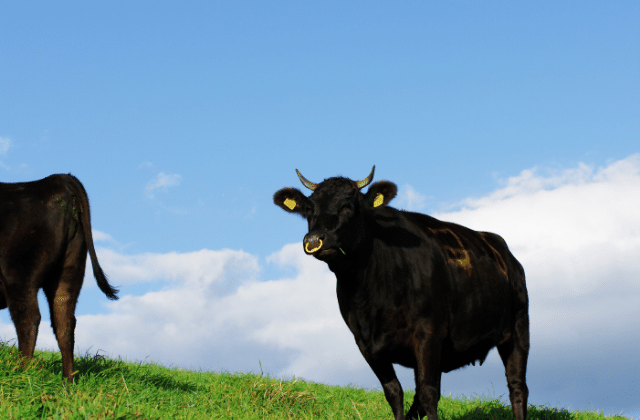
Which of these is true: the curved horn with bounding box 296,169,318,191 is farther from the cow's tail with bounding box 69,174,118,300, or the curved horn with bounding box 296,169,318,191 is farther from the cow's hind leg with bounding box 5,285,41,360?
the cow's hind leg with bounding box 5,285,41,360

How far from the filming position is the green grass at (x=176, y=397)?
6.08 m

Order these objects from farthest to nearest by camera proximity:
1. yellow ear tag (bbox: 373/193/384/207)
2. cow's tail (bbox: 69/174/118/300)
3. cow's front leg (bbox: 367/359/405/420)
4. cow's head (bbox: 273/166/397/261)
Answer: cow's tail (bbox: 69/174/118/300) < yellow ear tag (bbox: 373/193/384/207) < cow's front leg (bbox: 367/359/405/420) < cow's head (bbox: 273/166/397/261)

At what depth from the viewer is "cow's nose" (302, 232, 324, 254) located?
644 cm

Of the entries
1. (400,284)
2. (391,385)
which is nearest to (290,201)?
(400,284)

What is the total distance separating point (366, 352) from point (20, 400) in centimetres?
363

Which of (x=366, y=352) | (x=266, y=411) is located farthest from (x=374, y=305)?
(x=266, y=411)

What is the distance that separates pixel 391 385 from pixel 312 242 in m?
2.12

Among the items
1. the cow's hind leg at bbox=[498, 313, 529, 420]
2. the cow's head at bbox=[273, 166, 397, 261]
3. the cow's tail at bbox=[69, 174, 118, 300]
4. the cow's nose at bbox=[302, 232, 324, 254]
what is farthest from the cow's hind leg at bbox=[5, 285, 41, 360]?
the cow's hind leg at bbox=[498, 313, 529, 420]

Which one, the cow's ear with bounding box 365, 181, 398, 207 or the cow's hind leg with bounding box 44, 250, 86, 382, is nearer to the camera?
the cow's ear with bounding box 365, 181, 398, 207

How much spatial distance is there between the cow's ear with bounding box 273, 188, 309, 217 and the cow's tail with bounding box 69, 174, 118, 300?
8.06ft

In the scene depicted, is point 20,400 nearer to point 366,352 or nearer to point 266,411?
point 266,411

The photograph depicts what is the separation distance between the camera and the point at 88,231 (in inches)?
320

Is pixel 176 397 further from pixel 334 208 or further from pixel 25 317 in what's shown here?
pixel 334 208

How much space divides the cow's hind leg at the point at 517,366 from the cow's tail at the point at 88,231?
5313 millimetres
